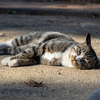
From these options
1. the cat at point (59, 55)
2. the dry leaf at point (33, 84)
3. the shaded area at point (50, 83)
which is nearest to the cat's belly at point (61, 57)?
the cat at point (59, 55)

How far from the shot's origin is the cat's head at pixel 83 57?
2629mm

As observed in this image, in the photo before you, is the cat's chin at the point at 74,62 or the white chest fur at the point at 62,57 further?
the white chest fur at the point at 62,57

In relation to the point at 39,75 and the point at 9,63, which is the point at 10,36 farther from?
the point at 39,75

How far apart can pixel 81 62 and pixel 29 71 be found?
0.78 m

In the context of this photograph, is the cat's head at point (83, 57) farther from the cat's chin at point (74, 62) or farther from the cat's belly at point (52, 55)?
the cat's belly at point (52, 55)

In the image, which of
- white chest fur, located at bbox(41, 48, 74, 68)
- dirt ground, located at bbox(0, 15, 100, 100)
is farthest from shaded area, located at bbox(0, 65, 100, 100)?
white chest fur, located at bbox(41, 48, 74, 68)

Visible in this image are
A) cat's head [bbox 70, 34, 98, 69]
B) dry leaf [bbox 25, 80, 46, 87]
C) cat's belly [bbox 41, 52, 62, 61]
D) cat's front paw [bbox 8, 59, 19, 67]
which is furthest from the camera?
cat's belly [bbox 41, 52, 62, 61]

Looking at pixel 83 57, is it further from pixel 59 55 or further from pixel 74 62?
pixel 59 55

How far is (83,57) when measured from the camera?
2.62 m

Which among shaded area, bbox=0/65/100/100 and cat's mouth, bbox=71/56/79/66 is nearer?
shaded area, bbox=0/65/100/100

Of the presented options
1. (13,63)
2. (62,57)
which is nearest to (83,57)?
(62,57)

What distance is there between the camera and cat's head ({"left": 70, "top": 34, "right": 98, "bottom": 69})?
2.63 meters

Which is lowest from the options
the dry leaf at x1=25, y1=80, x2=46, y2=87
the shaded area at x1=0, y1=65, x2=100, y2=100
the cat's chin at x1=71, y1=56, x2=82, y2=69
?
the shaded area at x1=0, y1=65, x2=100, y2=100

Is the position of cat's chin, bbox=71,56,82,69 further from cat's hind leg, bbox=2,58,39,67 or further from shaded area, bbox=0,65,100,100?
cat's hind leg, bbox=2,58,39,67
